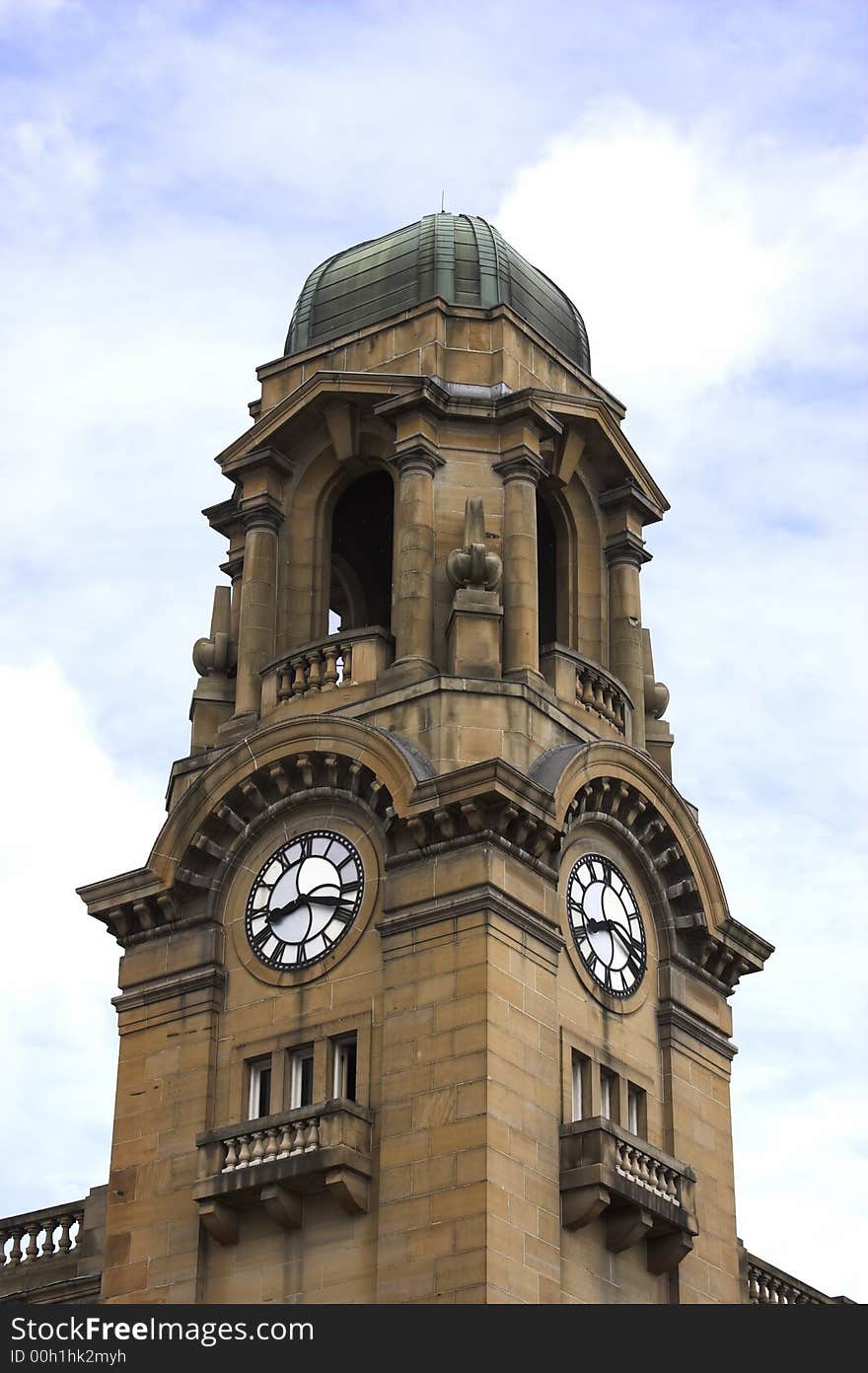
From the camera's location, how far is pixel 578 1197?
45812mm

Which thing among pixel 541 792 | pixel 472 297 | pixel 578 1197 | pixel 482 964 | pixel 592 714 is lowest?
pixel 578 1197

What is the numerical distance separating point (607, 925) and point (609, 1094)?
116 inches

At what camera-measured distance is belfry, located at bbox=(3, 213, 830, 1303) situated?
1802 inches

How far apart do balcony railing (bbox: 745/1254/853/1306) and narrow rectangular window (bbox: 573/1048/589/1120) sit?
5630 mm

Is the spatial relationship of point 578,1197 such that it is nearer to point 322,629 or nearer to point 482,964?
point 482,964

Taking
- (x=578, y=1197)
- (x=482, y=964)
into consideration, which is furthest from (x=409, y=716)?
(x=578, y=1197)

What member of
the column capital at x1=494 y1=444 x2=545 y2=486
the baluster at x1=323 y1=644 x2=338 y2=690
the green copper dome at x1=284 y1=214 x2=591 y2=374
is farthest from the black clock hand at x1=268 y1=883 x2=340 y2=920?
the green copper dome at x1=284 y1=214 x2=591 y2=374

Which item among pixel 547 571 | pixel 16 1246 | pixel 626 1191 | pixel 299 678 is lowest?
pixel 626 1191

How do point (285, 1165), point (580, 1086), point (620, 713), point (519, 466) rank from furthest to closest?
point (620, 713) < point (519, 466) < point (580, 1086) < point (285, 1165)

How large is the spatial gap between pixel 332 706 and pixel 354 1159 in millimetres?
8784

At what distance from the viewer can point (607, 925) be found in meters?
49.9

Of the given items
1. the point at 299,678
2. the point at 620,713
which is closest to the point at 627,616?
the point at 620,713

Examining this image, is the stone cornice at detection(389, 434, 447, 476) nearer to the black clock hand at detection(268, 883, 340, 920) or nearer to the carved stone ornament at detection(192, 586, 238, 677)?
the carved stone ornament at detection(192, 586, 238, 677)

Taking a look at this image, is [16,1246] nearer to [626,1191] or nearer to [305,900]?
[305,900]
